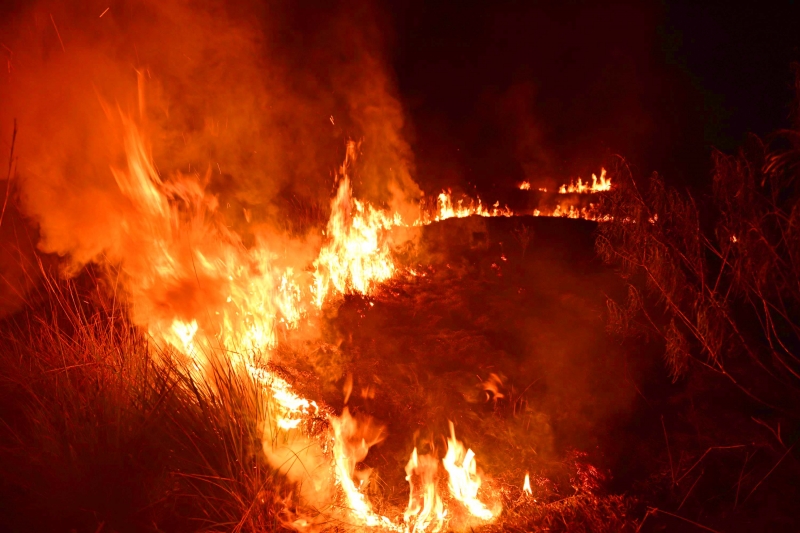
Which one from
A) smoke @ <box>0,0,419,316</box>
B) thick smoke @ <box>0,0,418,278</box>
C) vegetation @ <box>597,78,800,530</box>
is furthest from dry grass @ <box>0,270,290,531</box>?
vegetation @ <box>597,78,800,530</box>

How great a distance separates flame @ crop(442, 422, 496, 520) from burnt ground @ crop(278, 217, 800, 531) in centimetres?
13

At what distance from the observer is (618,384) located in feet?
11.7

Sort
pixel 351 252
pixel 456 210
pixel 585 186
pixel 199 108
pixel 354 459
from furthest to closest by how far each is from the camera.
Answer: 1. pixel 585 186
2. pixel 456 210
3. pixel 351 252
4. pixel 199 108
5. pixel 354 459

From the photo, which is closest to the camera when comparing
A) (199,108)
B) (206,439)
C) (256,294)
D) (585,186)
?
(206,439)

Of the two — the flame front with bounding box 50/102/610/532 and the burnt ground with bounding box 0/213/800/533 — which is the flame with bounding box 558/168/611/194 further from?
the flame front with bounding box 50/102/610/532

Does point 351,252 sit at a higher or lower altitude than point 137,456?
higher

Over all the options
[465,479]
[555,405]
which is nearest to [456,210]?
[555,405]

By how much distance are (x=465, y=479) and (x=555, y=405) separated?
99cm

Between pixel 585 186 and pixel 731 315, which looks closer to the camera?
pixel 731 315

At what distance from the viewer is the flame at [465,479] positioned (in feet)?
9.41

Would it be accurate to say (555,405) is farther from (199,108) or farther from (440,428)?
(199,108)

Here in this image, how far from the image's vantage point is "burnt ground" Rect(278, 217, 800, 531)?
2693mm

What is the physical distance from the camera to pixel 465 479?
2.98 m

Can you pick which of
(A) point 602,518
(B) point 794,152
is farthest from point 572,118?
(A) point 602,518
